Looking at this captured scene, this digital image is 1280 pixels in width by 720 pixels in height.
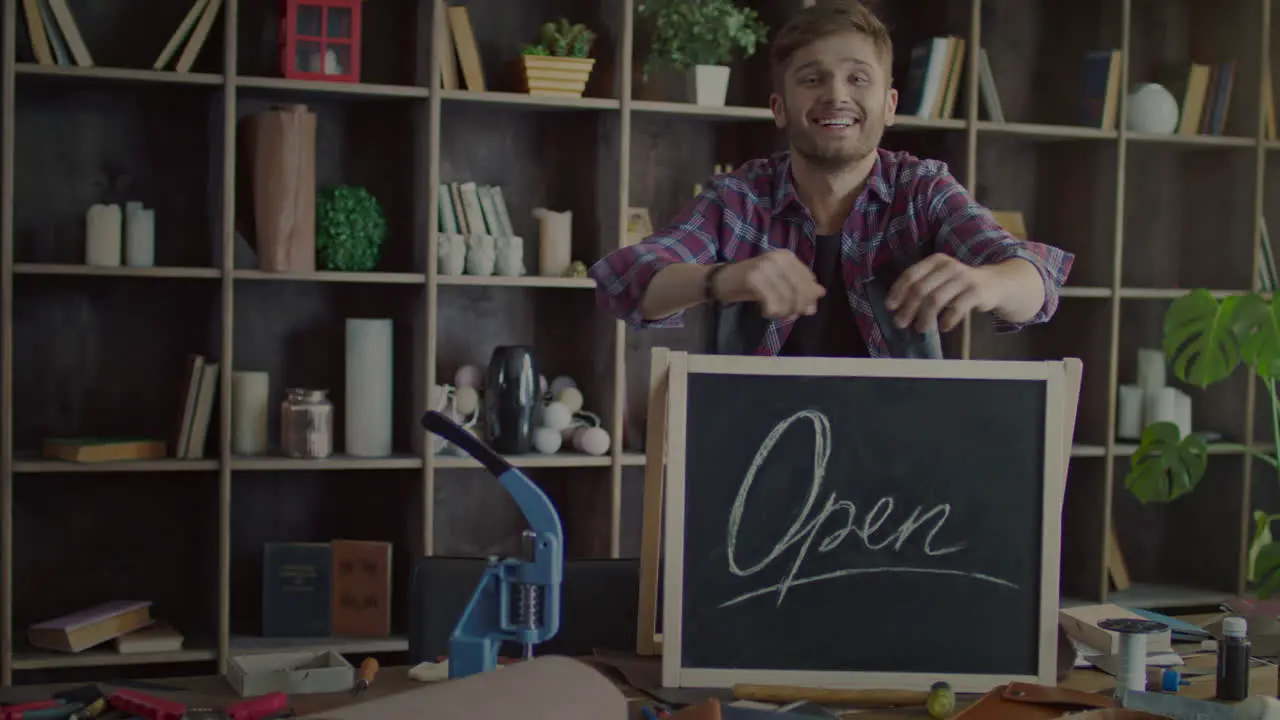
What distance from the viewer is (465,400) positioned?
3502 millimetres

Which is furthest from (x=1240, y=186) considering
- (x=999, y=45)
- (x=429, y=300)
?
(x=429, y=300)

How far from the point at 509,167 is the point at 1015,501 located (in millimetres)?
2504

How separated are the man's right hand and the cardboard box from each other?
0.59 meters

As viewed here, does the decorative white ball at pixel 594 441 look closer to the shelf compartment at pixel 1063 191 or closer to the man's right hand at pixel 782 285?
the shelf compartment at pixel 1063 191

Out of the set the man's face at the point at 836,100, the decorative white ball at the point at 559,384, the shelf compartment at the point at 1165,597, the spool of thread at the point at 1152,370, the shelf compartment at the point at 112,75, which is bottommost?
the shelf compartment at the point at 1165,597

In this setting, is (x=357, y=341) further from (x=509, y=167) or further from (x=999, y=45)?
(x=999, y=45)

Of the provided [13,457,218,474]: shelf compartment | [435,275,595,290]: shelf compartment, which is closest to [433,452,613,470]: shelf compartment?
[435,275,595,290]: shelf compartment

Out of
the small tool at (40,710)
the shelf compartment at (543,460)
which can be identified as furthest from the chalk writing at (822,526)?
the shelf compartment at (543,460)

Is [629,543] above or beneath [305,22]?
beneath

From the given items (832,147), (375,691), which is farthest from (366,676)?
(832,147)

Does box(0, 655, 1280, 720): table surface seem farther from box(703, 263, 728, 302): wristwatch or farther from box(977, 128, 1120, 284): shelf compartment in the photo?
box(977, 128, 1120, 284): shelf compartment

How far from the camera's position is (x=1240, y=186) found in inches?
155

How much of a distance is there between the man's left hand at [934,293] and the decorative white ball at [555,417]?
6.95 feet

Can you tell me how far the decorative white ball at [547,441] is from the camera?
3.42 metres
